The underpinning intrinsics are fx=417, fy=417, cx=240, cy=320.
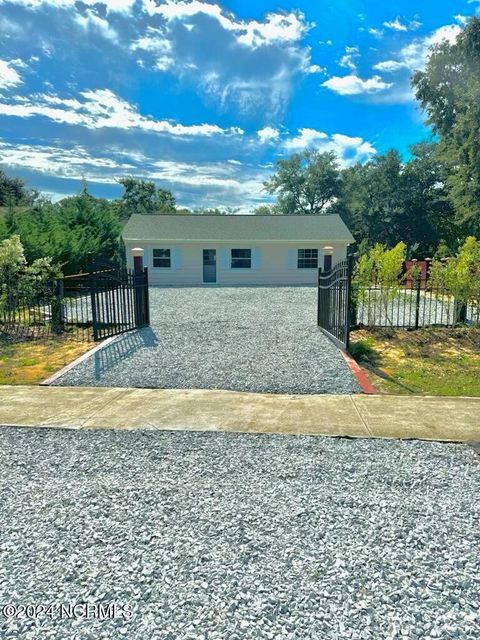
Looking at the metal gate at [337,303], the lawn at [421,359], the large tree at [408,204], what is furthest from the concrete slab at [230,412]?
the large tree at [408,204]

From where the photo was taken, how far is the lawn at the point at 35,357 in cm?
642

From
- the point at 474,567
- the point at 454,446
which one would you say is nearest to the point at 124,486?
the point at 474,567

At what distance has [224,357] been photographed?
7188mm

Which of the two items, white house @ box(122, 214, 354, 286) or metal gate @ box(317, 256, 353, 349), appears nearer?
metal gate @ box(317, 256, 353, 349)

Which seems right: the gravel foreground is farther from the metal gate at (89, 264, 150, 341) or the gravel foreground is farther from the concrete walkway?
the metal gate at (89, 264, 150, 341)

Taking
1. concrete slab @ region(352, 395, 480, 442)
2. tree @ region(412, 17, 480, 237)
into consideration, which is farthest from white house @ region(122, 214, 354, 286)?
concrete slab @ region(352, 395, 480, 442)

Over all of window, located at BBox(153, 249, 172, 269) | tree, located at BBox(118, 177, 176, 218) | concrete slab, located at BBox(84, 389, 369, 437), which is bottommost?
concrete slab, located at BBox(84, 389, 369, 437)

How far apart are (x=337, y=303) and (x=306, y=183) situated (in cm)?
3398

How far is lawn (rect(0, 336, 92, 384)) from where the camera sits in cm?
642

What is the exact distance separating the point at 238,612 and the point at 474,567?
4.39 feet

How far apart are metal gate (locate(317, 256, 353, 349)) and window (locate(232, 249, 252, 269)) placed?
39.2ft

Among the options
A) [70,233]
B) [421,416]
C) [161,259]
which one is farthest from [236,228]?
[421,416]

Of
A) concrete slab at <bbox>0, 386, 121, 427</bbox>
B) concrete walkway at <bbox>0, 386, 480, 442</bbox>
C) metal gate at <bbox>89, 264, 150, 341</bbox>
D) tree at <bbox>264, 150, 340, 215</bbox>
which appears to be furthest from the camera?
tree at <bbox>264, 150, 340, 215</bbox>

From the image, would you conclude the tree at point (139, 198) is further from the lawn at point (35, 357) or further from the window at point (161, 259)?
the lawn at point (35, 357)
